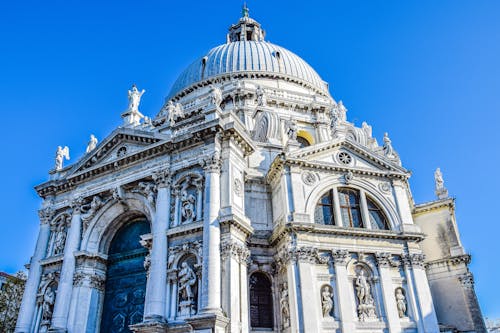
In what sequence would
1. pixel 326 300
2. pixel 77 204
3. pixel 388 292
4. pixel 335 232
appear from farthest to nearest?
pixel 77 204 → pixel 335 232 → pixel 388 292 → pixel 326 300

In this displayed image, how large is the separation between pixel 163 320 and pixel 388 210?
12.5 metres

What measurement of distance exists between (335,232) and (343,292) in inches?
111

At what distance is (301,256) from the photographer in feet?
66.9

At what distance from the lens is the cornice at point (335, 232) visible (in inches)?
824

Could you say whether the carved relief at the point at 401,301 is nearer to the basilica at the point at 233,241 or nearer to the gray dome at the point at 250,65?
the basilica at the point at 233,241

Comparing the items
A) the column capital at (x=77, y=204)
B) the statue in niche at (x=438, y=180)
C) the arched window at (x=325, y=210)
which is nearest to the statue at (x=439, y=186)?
the statue in niche at (x=438, y=180)

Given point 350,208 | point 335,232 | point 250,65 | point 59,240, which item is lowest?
point 335,232

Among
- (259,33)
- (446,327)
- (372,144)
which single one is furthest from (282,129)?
(259,33)

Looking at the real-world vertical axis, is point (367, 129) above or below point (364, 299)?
above

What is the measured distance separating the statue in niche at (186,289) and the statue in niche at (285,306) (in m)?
4.28

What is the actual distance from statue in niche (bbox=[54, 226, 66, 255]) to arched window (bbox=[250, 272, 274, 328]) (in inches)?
419

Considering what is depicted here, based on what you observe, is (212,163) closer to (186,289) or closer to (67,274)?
(186,289)

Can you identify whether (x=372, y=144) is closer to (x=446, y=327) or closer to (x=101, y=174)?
(x=446, y=327)

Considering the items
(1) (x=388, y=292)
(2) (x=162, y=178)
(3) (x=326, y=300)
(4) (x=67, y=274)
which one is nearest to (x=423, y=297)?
(1) (x=388, y=292)
